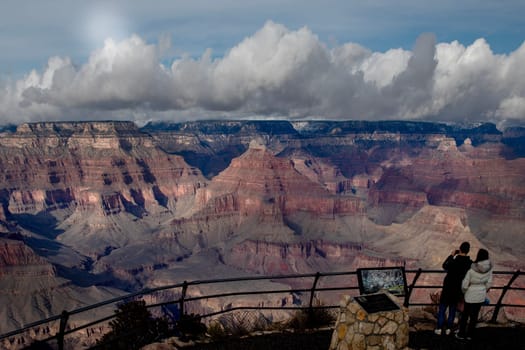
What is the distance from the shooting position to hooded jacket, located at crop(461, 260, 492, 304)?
11859mm

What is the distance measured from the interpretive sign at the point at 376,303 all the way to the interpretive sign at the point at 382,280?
1819 mm

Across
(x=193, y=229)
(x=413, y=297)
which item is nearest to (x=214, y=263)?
(x=193, y=229)

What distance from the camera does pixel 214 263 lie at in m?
137

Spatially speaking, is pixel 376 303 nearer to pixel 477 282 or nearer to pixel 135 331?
pixel 477 282

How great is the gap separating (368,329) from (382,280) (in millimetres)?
3246

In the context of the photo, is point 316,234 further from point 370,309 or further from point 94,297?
point 370,309

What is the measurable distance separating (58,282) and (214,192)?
332ft

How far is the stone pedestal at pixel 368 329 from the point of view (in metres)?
9.73

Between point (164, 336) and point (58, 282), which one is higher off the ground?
point (164, 336)

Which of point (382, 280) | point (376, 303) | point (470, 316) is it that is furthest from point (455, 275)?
point (376, 303)

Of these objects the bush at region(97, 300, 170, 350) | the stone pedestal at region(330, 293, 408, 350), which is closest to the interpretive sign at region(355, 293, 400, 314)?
the stone pedestal at region(330, 293, 408, 350)

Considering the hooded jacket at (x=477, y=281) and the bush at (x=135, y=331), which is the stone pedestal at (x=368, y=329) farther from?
the bush at (x=135, y=331)

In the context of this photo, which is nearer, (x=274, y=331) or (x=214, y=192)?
(x=274, y=331)

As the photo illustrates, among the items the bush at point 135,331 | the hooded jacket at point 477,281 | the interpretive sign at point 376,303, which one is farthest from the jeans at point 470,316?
the bush at point 135,331
